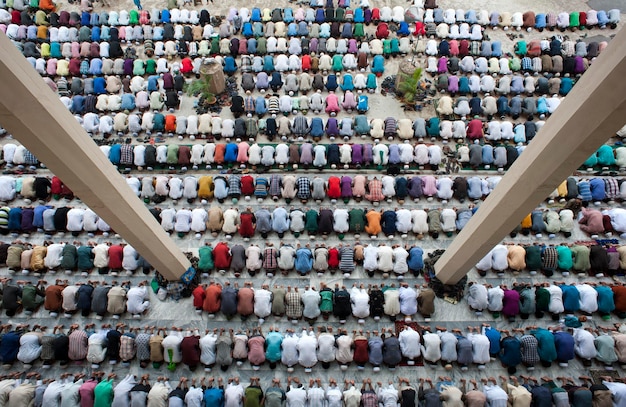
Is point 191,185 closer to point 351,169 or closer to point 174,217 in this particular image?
point 174,217

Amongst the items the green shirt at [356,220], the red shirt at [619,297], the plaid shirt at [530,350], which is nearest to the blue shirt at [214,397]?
the green shirt at [356,220]

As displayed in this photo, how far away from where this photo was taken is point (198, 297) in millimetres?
13008

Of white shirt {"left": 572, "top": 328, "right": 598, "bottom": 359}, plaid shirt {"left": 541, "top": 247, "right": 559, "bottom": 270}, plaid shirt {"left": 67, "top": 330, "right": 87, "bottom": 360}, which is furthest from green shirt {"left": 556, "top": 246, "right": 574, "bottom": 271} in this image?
plaid shirt {"left": 67, "top": 330, "right": 87, "bottom": 360}

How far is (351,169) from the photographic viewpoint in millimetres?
16266

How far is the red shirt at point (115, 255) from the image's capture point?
45.1ft

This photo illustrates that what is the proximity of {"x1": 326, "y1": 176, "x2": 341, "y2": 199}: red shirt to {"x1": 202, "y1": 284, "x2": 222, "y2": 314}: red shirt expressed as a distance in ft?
17.5

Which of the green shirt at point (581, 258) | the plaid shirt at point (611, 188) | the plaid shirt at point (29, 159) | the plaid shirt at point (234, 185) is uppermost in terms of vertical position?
the plaid shirt at point (29, 159)

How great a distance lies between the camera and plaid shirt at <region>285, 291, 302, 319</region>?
1291cm

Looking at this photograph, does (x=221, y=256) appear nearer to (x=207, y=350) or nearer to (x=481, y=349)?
(x=207, y=350)

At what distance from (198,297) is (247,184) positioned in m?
4.52

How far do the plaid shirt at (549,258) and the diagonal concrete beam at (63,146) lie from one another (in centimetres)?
1252

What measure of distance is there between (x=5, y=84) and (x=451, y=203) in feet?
A: 45.2

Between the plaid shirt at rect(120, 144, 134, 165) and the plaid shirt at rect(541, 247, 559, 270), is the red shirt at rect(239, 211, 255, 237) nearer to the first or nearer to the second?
the plaid shirt at rect(120, 144, 134, 165)

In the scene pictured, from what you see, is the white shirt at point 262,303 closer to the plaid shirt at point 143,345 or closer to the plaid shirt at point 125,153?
the plaid shirt at point 143,345
